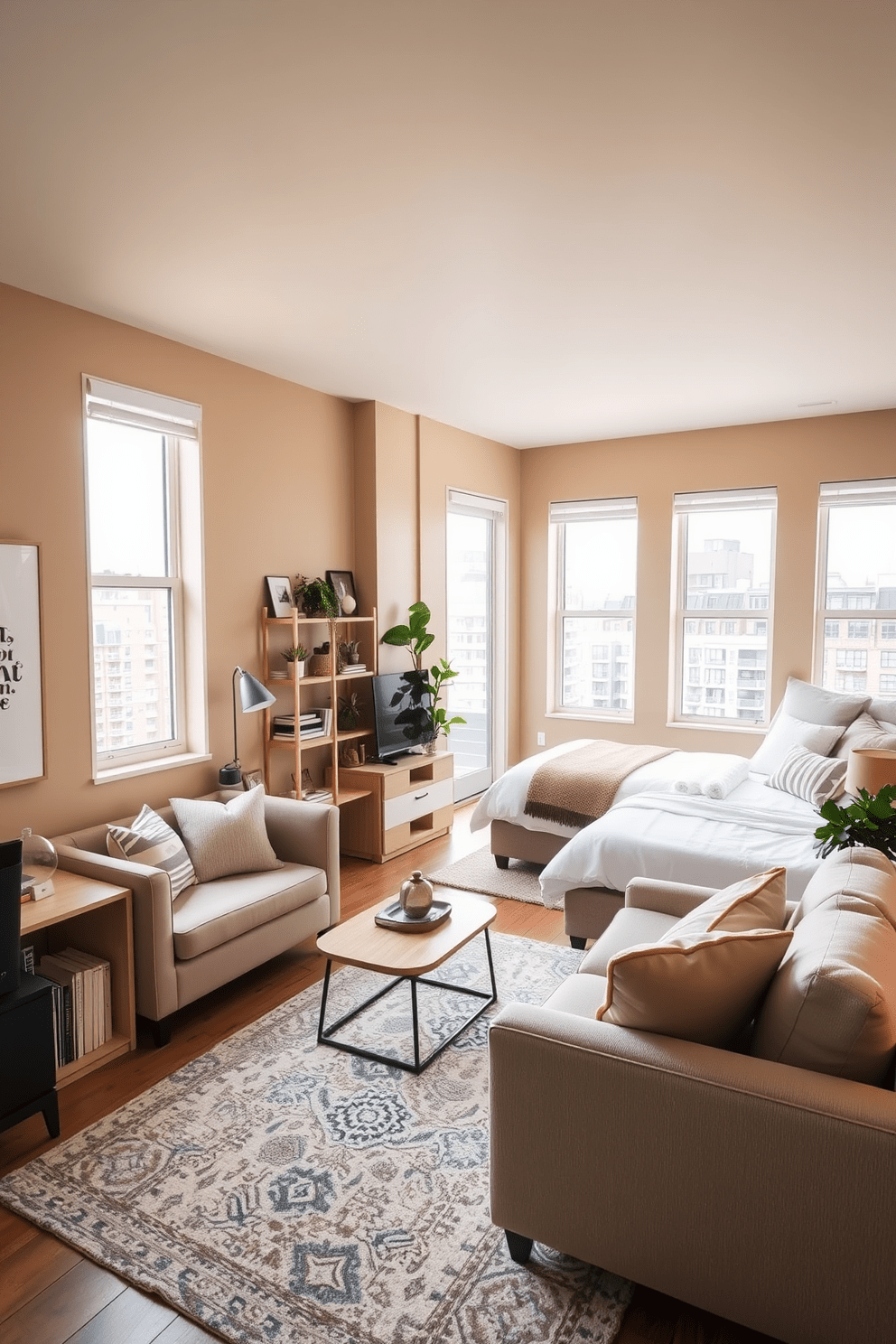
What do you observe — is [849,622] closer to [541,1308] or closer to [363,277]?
[363,277]

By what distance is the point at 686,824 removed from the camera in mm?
3543

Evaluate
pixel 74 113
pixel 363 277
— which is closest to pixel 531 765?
pixel 363 277

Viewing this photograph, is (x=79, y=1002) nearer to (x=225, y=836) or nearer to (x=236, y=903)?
(x=236, y=903)

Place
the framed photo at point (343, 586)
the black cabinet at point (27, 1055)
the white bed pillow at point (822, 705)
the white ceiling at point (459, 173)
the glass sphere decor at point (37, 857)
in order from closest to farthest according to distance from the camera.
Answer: the white ceiling at point (459, 173), the black cabinet at point (27, 1055), the glass sphere decor at point (37, 857), the white bed pillow at point (822, 705), the framed photo at point (343, 586)

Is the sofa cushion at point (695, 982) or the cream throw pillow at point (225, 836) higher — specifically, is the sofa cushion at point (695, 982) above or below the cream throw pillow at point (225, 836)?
above

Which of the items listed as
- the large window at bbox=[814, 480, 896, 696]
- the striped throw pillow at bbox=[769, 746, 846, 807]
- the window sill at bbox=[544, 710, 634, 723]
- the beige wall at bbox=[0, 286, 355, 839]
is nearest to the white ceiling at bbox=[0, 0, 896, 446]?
the beige wall at bbox=[0, 286, 355, 839]

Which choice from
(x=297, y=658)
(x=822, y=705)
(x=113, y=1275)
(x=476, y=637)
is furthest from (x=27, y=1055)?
(x=476, y=637)

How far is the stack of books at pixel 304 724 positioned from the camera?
433 cm

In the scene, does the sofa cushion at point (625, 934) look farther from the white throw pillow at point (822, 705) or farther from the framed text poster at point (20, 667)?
the white throw pillow at point (822, 705)

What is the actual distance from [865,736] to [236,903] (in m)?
3.22

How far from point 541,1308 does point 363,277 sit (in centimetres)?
309

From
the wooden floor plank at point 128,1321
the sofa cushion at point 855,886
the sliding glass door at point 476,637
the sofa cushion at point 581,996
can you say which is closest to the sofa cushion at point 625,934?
the sofa cushion at point 581,996

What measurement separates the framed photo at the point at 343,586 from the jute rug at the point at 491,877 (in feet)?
5.12

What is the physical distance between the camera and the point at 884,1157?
4.55 feet
